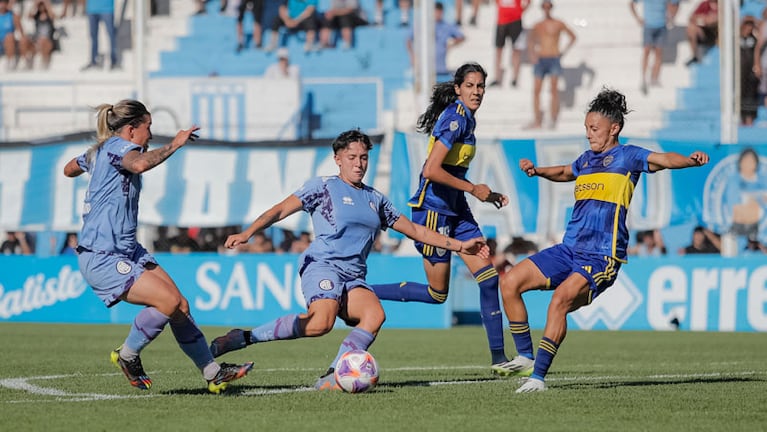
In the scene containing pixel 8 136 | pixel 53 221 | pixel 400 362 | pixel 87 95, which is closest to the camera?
pixel 400 362

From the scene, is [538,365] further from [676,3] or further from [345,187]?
[676,3]

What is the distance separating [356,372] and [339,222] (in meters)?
1.11

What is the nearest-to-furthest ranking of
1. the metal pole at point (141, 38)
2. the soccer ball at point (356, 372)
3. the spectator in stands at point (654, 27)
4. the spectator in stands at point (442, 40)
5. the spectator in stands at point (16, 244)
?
the soccer ball at point (356, 372) < the spectator in stands at point (16, 244) < the metal pole at point (141, 38) < the spectator in stands at point (442, 40) < the spectator in stands at point (654, 27)

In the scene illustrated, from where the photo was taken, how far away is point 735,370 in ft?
34.8

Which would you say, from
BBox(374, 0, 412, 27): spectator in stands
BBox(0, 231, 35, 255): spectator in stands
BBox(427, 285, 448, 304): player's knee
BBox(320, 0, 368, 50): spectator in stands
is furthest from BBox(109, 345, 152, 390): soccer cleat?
BBox(374, 0, 412, 27): spectator in stands

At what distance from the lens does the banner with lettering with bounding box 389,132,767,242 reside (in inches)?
732

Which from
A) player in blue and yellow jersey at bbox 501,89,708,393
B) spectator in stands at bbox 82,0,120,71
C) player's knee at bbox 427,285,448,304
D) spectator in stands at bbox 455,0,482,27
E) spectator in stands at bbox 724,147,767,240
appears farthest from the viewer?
spectator in stands at bbox 82,0,120,71

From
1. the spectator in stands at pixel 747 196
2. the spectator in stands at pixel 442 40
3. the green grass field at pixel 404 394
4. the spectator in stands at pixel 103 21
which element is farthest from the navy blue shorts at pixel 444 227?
the spectator in stands at pixel 103 21

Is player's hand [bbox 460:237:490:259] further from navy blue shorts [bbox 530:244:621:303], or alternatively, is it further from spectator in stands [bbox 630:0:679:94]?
spectator in stands [bbox 630:0:679:94]

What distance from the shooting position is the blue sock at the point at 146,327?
26.4 feet

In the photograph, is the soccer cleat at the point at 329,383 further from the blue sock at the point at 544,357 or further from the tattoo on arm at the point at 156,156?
the tattoo on arm at the point at 156,156

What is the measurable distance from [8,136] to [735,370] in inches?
638

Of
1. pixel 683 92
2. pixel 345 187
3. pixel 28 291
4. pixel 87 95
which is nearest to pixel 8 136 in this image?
pixel 87 95

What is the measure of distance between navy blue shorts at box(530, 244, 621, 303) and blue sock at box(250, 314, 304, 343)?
5.91 feet
